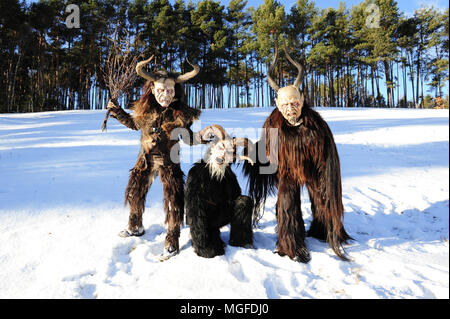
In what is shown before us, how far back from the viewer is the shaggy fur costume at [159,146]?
2.21 m

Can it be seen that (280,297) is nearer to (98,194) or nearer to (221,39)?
(98,194)

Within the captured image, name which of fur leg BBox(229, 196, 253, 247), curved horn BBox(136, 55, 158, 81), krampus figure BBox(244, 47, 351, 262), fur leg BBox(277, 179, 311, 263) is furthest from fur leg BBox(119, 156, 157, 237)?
fur leg BBox(277, 179, 311, 263)

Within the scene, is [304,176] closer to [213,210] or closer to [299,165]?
[299,165]

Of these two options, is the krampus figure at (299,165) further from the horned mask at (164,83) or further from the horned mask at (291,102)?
the horned mask at (164,83)

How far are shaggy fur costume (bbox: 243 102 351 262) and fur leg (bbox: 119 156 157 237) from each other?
45.6 inches

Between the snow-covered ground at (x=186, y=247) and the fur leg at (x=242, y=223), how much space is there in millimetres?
99

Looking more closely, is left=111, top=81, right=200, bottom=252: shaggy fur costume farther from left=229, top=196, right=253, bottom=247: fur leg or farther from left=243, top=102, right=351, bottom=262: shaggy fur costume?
left=243, top=102, right=351, bottom=262: shaggy fur costume

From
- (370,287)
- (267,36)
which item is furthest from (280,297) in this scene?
(267,36)

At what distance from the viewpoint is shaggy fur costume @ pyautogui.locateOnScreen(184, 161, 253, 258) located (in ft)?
6.69

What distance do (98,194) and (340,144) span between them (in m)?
6.63

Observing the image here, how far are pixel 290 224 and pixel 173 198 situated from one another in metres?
1.06

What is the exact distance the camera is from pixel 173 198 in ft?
7.20

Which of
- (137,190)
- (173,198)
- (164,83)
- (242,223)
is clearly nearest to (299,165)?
(242,223)

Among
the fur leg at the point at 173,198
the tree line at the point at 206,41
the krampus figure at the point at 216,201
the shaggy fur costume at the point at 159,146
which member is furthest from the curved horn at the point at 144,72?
the tree line at the point at 206,41
